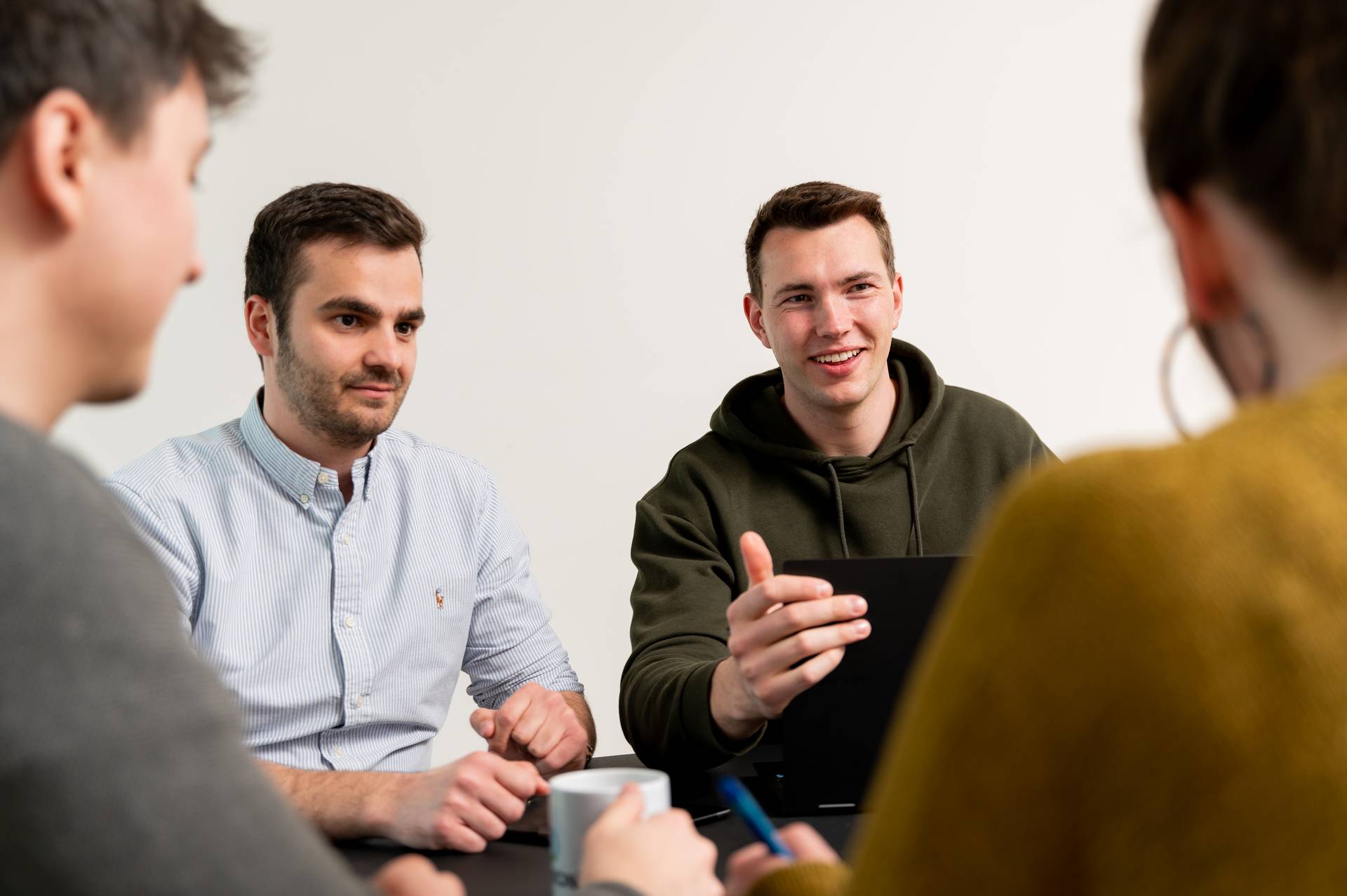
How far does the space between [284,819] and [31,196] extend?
0.40 m

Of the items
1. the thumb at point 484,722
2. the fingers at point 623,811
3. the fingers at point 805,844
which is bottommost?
the thumb at point 484,722

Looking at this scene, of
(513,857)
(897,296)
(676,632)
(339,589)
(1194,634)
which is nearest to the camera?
(1194,634)

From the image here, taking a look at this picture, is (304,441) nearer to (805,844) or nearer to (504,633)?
(504,633)

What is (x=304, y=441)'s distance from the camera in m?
1.98

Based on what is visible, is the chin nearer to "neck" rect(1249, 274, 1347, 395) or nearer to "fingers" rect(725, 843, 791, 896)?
"fingers" rect(725, 843, 791, 896)

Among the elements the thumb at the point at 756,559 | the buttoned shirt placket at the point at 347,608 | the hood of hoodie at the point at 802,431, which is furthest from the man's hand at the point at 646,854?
the hood of hoodie at the point at 802,431

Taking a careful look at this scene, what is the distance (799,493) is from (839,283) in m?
0.39

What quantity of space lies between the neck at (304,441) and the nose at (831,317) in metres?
0.81

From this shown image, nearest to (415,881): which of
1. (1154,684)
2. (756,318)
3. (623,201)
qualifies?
(1154,684)

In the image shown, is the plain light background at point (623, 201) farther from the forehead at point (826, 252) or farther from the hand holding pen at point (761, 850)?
the hand holding pen at point (761, 850)

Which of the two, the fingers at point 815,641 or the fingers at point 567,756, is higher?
the fingers at point 815,641

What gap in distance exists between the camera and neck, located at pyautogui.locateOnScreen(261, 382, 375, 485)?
198 cm

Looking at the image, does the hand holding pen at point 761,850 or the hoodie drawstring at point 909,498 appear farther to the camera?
the hoodie drawstring at point 909,498

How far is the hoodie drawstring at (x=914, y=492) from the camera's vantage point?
197cm
